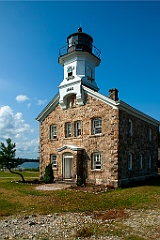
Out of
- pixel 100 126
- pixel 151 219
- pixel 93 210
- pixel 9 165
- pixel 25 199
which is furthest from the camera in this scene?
pixel 9 165

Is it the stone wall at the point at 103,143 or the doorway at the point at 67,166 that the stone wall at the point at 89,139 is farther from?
the doorway at the point at 67,166

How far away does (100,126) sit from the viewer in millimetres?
18719

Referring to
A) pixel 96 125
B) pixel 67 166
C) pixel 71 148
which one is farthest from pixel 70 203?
pixel 67 166

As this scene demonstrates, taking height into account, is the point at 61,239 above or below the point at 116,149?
below

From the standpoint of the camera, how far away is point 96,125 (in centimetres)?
1905

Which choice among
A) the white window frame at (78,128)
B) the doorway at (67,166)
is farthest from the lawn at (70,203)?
the white window frame at (78,128)

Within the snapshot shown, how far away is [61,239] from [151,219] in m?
3.82

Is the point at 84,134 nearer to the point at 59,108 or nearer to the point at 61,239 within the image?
the point at 59,108

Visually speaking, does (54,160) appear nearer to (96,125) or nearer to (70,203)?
(96,125)

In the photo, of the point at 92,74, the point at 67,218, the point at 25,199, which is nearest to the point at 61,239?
the point at 67,218

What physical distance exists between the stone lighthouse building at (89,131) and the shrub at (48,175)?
18.7 inches

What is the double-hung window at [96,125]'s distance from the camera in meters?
18.8

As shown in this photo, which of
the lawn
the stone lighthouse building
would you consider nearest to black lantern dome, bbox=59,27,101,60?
the stone lighthouse building

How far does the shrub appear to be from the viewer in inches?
808
